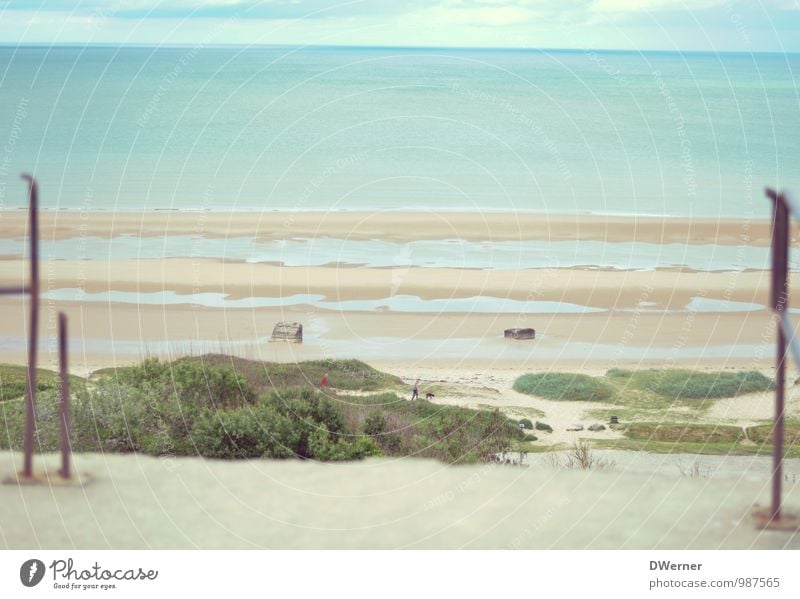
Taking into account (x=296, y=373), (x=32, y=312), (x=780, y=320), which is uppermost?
(x=32, y=312)

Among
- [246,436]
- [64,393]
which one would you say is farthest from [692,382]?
[64,393]

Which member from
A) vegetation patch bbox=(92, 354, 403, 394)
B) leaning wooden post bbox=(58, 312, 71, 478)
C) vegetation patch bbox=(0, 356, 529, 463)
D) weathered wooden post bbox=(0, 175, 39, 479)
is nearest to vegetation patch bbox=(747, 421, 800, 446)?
vegetation patch bbox=(0, 356, 529, 463)

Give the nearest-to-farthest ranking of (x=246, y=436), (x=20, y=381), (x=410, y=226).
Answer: (x=246, y=436), (x=20, y=381), (x=410, y=226)

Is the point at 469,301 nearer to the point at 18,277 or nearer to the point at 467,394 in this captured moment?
the point at 467,394

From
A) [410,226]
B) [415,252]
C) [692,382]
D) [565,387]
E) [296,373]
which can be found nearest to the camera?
[296,373]

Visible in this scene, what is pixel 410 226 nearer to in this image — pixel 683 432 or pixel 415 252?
pixel 415 252

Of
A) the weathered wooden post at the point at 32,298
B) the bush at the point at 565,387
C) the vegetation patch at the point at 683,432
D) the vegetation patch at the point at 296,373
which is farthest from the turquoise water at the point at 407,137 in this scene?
the weathered wooden post at the point at 32,298

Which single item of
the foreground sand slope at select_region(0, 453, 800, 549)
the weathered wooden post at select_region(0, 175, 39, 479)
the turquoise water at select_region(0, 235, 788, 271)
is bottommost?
the foreground sand slope at select_region(0, 453, 800, 549)

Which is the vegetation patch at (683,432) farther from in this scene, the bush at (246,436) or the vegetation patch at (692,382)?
the bush at (246,436)

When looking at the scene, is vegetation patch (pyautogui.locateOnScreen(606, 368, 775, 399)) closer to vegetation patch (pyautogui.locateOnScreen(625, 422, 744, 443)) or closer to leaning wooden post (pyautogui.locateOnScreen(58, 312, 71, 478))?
vegetation patch (pyautogui.locateOnScreen(625, 422, 744, 443))
